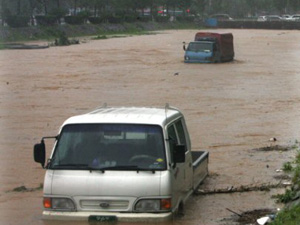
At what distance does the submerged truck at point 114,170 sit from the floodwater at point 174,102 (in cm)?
66

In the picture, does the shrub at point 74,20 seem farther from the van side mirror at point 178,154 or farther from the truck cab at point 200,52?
the van side mirror at point 178,154

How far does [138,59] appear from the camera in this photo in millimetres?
49281

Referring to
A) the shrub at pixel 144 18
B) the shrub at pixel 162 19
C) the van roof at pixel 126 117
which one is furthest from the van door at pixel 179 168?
the shrub at pixel 162 19

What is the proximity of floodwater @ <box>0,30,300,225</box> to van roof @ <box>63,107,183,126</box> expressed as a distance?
4.17ft

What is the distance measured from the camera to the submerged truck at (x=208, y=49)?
45750mm

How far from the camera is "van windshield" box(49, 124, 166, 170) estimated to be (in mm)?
9234

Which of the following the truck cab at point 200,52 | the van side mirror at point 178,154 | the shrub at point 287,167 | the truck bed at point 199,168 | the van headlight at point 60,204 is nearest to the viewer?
the van headlight at point 60,204

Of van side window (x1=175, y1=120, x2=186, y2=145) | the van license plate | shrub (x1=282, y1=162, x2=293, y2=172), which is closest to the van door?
van side window (x1=175, y1=120, x2=186, y2=145)

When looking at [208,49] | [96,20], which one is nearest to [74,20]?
[96,20]

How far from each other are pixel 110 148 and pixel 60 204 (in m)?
0.88

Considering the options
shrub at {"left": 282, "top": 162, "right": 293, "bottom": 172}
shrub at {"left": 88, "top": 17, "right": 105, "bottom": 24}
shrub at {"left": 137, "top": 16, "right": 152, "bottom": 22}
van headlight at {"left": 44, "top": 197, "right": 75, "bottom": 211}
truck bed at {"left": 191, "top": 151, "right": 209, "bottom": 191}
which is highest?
van headlight at {"left": 44, "top": 197, "right": 75, "bottom": 211}

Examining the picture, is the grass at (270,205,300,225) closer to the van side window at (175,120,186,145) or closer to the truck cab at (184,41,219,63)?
the van side window at (175,120,186,145)

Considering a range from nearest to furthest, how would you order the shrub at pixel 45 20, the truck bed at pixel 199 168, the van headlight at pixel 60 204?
1. the van headlight at pixel 60 204
2. the truck bed at pixel 199 168
3. the shrub at pixel 45 20

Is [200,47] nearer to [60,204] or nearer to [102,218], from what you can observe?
[60,204]
